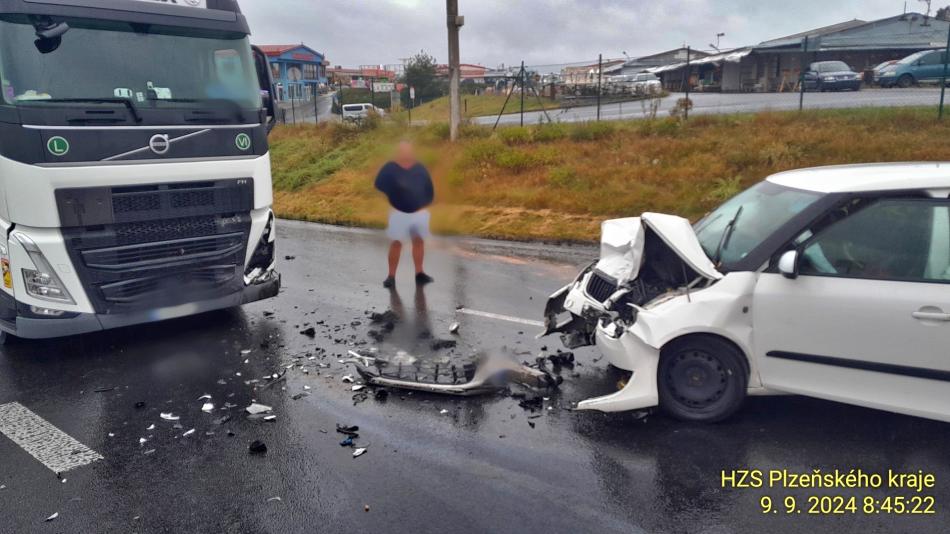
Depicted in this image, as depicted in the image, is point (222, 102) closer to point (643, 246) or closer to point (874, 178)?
point (643, 246)

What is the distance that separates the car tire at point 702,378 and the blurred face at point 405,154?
5223 millimetres

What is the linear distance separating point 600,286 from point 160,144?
394cm

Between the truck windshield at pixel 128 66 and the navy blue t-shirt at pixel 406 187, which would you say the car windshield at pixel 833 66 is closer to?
the navy blue t-shirt at pixel 406 187

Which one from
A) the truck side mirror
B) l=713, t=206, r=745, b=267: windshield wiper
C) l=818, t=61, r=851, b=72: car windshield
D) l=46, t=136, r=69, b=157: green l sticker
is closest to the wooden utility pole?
the truck side mirror

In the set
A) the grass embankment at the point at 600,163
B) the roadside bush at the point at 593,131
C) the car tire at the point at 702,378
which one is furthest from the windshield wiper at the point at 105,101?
the roadside bush at the point at 593,131

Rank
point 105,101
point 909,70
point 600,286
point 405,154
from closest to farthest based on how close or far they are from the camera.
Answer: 1. point 600,286
2. point 105,101
3. point 405,154
4. point 909,70

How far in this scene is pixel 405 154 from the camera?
8945 mm

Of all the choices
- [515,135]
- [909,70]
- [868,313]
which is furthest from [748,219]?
[909,70]

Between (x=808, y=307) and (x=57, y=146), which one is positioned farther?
(x=57, y=146)

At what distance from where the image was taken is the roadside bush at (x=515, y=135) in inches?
675

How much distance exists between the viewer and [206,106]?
6348mm

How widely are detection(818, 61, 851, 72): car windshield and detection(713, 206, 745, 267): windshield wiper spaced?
2267cm

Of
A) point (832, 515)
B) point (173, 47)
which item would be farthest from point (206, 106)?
point (832, 515)

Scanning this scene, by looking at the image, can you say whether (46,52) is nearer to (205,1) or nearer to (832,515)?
(205,1)
